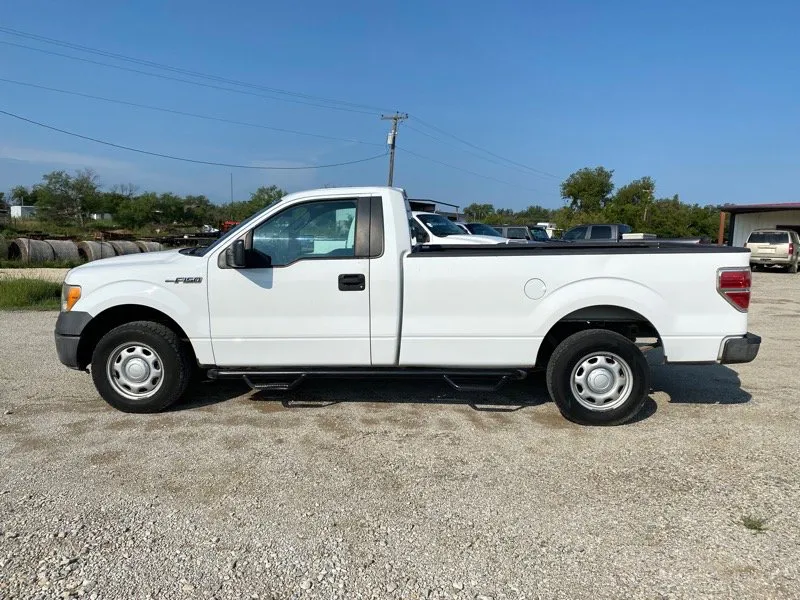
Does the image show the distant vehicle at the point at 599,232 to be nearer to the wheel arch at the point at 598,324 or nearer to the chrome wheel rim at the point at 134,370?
the wheel arch at the point at 598,324

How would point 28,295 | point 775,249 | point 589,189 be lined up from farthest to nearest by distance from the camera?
point 589,189
point 775,249
point 28,295

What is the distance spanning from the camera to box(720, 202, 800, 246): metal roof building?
31.9 metres

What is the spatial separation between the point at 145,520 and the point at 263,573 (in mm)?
939

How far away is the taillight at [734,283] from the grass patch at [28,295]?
11.9 meters

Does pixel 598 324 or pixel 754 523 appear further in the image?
pixel 598 324

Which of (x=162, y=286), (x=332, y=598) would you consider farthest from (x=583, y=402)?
(x=162, y=286)

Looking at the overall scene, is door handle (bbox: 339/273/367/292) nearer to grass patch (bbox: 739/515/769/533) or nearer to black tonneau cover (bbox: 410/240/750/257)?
black tonneau cover (bbox: 410/240/750/257)

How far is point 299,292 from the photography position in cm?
477

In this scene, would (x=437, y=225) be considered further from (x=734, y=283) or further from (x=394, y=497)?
(x=394, y=497)

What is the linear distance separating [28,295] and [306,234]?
9.97m

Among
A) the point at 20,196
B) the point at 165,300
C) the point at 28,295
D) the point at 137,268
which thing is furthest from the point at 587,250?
the point at 20,196

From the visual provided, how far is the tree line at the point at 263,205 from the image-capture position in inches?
1935

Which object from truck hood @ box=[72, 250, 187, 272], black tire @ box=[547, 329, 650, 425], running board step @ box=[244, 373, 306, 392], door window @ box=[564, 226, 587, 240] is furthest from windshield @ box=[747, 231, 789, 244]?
truck hood @ box=[72, 250, 187, 272]

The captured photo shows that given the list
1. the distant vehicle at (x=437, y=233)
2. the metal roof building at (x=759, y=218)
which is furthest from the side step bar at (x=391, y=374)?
the metal roof building at (x=759, y=218)
